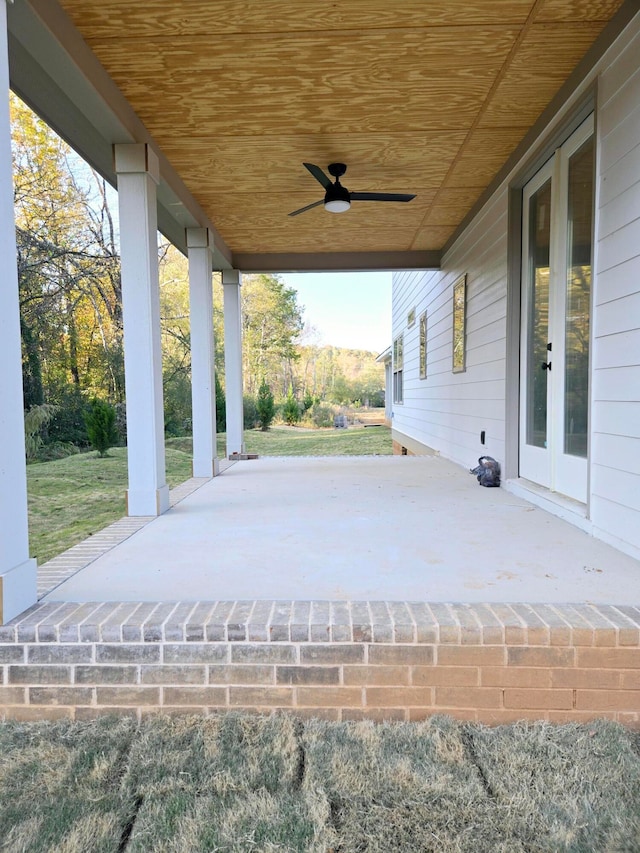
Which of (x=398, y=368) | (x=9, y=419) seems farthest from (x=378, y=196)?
(x=398, y=368)

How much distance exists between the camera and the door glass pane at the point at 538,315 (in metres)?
3.67

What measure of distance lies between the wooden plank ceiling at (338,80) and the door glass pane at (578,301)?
2.04 feet

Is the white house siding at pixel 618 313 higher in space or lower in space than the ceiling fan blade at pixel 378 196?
lower

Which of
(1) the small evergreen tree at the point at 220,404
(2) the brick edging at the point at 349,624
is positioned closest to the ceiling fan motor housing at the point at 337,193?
(2) the brick edging at the point at 349,624

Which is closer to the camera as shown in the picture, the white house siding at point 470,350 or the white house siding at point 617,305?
the white house siding at point 617,305

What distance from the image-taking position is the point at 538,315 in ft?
12.6

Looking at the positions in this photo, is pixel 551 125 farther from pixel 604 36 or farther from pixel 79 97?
pixel 79 97

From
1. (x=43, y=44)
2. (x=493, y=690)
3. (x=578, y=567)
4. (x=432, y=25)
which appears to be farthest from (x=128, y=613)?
(x=432, y=25)

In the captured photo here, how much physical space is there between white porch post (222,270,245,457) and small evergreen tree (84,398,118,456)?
3402 mm

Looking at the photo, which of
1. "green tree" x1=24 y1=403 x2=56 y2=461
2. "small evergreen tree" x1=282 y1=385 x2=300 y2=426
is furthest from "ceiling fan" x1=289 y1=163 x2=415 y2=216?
"small evergreen tree" x1=282 y1=385 x2=300 y2=426

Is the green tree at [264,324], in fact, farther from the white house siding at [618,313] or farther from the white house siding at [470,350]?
the white house siding at [618,313]

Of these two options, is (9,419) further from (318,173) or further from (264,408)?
(264,408)

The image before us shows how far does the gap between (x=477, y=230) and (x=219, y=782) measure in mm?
5279

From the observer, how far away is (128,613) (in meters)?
1.79
